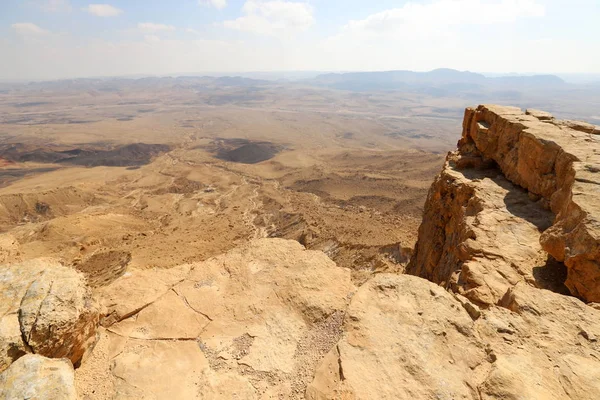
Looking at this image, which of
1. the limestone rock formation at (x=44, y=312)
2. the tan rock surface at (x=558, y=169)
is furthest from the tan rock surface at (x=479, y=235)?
the limestone rock formation at (x=44, y=312)

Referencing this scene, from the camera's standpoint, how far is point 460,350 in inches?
186

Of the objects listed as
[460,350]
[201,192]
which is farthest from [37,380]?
[201,192]

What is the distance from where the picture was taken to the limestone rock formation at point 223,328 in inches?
196

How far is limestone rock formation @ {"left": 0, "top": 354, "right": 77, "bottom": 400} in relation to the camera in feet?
12.8

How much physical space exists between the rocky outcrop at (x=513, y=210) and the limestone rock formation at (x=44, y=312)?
7.25 metres

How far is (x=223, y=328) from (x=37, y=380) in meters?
2.74

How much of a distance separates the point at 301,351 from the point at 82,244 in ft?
72.9

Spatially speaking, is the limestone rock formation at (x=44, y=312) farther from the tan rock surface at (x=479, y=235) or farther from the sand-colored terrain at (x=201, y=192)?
the sand-colored terrain at (x=201, y=192)

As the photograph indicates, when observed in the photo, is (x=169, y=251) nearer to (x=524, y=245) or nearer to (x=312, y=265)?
(x=312, y=265)

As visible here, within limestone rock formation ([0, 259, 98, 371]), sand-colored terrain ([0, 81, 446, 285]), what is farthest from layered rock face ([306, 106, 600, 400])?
sand-colored terrain ([0, 81, 446, 285])

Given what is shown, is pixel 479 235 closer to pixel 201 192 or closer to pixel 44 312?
pixel 44 312

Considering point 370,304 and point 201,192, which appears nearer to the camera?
point 370,304

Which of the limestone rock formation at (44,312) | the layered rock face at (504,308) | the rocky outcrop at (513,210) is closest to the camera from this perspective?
the layered rock face at (504,308)

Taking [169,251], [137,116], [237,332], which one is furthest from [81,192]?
[137,116]
